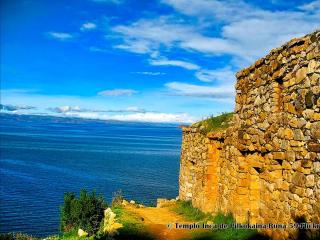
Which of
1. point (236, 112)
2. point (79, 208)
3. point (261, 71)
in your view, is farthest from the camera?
point (79, 208)

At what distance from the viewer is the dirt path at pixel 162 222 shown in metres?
11.5

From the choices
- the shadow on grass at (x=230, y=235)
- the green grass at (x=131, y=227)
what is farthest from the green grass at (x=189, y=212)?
the green grass at (x=131, y=227)

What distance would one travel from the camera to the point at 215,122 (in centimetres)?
1538

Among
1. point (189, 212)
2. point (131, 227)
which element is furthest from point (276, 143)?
point (189, 212)

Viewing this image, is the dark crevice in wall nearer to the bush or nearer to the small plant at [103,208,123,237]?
the small plant at [103,208,123,237]

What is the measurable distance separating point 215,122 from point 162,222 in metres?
4.58

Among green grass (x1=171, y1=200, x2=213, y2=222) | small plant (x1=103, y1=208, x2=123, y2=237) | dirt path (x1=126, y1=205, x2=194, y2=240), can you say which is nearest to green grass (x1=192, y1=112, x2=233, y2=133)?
green grass (x1=171, y1=200, x2=213, y2=222)

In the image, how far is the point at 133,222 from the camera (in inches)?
519

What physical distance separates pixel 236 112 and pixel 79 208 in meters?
17.6

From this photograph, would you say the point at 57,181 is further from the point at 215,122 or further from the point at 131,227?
the point at 131,227

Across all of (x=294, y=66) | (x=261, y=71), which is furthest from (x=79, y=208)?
(x=294, y=66)

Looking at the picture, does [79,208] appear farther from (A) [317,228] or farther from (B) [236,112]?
(A) [317,228]

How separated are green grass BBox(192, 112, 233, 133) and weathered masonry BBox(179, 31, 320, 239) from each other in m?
1.43

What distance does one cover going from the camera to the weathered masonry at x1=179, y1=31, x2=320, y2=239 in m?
6.71
